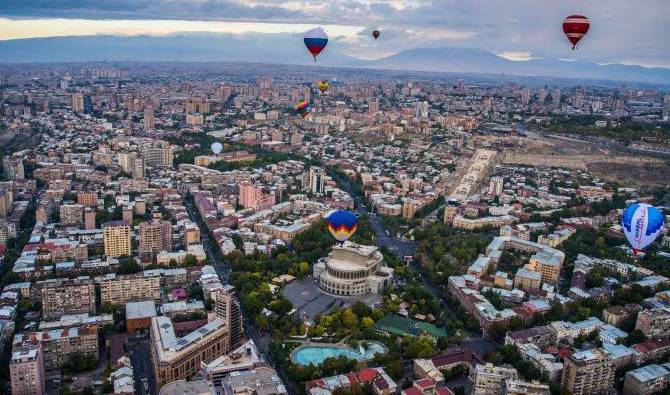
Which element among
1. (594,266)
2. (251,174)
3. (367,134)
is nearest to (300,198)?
(251,174)

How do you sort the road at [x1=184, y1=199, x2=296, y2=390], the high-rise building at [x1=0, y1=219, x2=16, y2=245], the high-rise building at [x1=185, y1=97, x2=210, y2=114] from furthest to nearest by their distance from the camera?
the high-rise building at [x1=185, y1=97, x2=210, y2=114] < the high-rise building at [x1=0, y1=219, x2=16, y2=245] < the road at [x1=184, y1=199, x2=296, y2=390]

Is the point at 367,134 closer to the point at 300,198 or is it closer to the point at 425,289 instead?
the point at 300,198

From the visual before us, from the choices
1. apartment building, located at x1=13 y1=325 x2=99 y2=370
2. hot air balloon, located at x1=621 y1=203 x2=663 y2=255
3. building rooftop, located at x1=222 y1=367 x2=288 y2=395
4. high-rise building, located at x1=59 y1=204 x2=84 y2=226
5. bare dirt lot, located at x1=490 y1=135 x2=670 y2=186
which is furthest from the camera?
bare dirt lot, located at x1=490 y1=135 x2=670 y2=186

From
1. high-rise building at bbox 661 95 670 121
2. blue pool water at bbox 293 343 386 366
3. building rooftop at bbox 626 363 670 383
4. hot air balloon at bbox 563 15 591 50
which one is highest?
hot air balloon at bbox 563 15 591 50

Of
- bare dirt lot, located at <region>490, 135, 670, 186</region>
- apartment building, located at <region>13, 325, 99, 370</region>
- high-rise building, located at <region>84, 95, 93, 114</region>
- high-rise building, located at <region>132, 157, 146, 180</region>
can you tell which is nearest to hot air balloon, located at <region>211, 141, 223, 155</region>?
high-rise building, located at <region>132, 157, 146, 180</region>

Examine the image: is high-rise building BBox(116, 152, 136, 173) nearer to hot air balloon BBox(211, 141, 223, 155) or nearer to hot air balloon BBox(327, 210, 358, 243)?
hot air balloon BBox(211, 141, 223, 155)

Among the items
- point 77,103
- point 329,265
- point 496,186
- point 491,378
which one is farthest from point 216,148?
point 491,378
